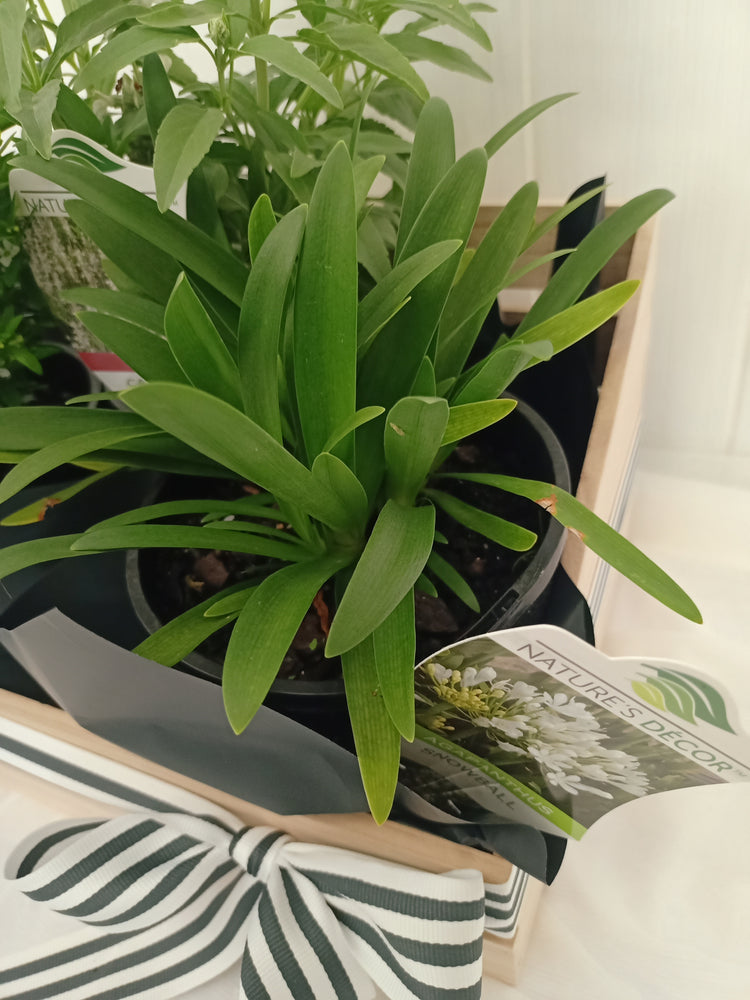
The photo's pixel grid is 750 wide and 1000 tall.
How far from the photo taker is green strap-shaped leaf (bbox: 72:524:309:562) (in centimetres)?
40

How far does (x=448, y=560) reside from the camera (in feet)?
1.69

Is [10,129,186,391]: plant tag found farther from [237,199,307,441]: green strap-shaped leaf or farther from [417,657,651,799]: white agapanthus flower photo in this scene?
[417,657,651,799]: white agapanthus flower photo

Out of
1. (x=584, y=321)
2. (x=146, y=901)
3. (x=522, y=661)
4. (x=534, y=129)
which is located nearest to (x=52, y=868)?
(x=146, y=901)

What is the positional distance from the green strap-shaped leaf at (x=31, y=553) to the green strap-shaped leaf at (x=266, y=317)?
0.42 feet

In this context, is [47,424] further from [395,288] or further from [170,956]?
[170,956]

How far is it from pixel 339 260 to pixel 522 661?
0.20 meters

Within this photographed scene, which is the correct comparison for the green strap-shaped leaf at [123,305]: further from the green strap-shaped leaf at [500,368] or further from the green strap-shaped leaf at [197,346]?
the green strap-shaped leaf at [500,368]

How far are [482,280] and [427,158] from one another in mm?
78

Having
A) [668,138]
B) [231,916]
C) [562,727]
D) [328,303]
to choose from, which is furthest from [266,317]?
[668,138]

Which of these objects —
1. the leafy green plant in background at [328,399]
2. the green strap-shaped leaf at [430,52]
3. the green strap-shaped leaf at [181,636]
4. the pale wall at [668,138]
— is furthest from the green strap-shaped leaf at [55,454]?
the pale wall at [668,138]

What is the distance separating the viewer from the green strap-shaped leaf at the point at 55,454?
388mm

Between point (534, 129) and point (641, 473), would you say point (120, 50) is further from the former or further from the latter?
point (641, 473)

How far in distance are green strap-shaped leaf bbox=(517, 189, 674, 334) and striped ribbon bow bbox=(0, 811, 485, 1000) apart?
1.09ft

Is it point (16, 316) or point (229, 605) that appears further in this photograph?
point (16, 316)
